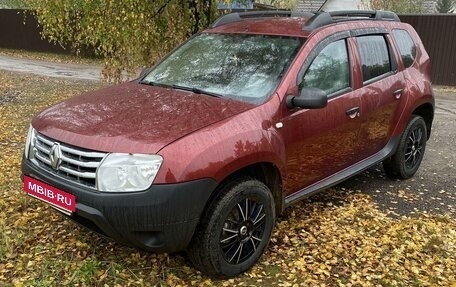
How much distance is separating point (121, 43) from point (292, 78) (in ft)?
16.3

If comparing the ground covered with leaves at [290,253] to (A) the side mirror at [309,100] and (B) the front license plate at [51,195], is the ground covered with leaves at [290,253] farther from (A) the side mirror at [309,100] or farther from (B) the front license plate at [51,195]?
(A) the side mirror at [309,100]

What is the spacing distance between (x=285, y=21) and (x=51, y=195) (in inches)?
105

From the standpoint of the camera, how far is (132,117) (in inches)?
129

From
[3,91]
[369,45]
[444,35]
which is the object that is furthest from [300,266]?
[444,35]

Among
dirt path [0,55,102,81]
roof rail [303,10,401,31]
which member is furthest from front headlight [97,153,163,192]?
dirt path [0,55,102,81]

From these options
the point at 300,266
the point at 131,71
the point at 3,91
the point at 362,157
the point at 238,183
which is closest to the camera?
the point at 238,183

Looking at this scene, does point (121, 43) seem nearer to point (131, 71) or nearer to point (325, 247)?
point (131, 71)

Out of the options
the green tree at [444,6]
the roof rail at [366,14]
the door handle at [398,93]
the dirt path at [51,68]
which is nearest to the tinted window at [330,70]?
the roof rail at [366,14]

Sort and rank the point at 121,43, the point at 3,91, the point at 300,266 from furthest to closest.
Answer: the point at 3,91
the point at 121,43
the point at 300,266

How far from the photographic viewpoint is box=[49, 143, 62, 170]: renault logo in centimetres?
311

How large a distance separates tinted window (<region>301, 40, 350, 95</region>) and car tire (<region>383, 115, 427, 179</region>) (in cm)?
143

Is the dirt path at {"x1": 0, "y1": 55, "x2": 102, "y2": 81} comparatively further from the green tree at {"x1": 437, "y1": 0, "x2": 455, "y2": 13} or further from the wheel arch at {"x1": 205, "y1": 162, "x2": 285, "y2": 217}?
the green tree at {"x1": 437, "y1": 0, "x2": 455, "y2": 13}

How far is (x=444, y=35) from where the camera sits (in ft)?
46.3

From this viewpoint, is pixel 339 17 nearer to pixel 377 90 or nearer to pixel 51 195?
pixel 377 90
